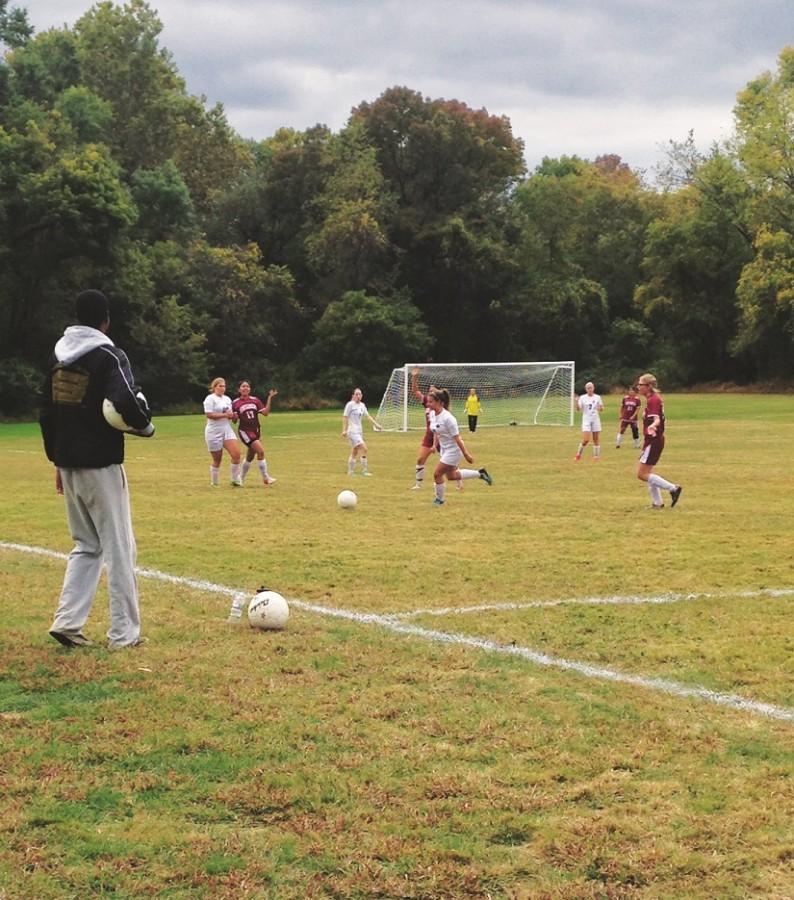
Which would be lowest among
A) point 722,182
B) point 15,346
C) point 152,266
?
point 15,346

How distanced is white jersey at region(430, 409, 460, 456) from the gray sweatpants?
29.2 ft

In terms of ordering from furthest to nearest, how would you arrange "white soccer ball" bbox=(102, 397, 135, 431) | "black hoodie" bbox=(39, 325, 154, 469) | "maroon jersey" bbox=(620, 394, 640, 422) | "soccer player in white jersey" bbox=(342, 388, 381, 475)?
"maroon jersey" bbox=(620, 394, 640, 422) < "soccer player in white jersey" bbox=(342, 388, 381, 475) < "black hoodie" bbox=(39, 325, 154, 469) < "white soccer ball" bbox=(102, 397, 135, 431)

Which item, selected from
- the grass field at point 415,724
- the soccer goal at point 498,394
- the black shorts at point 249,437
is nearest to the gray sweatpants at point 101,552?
the grass field at point 415,724

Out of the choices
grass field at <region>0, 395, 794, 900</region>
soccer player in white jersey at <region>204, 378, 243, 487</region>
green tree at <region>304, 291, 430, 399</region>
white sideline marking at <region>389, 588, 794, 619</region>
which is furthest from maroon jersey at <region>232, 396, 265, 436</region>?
green tree at <region>304, 291, 430, 399</region>

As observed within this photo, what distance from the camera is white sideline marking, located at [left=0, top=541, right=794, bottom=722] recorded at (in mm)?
5754

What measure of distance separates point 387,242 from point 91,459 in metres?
60.9

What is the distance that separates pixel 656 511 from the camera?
14297 mm

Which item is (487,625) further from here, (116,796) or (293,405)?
(293,405)

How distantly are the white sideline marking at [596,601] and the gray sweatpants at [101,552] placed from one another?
2.03 m

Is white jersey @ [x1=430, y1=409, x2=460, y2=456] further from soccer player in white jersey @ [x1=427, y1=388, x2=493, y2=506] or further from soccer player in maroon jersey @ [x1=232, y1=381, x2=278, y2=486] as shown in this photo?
soccer player in maroon jersey @ [x1=232, y1=381, x2=278, y2=486]

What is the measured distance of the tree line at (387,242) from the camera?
6106cm

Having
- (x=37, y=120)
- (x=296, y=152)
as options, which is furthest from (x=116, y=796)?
(x=296, y=152)

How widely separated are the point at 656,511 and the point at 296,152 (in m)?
57.8

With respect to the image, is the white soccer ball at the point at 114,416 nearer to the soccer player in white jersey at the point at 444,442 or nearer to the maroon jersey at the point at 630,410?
the soccer player in white jersey at the point at 444,442
